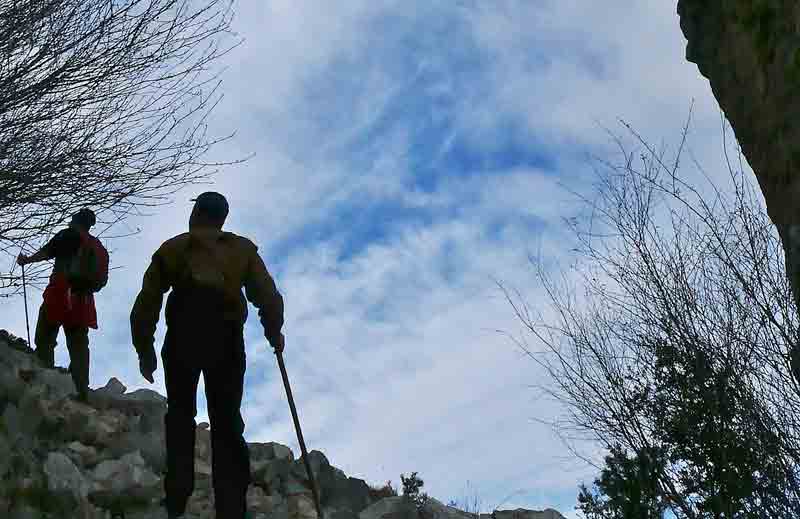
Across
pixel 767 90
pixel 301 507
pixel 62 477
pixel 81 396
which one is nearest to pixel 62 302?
pixel 81 396

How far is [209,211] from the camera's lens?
17.4 ft

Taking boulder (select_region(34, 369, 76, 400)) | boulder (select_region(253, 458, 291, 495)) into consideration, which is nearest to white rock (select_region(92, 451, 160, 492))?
boulder (select_region(253, 458, 291, 495))

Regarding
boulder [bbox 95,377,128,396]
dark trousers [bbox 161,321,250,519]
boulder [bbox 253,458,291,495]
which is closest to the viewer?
dark trousers [bbox 161,321,250,519]

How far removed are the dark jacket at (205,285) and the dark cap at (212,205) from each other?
0.34 ft

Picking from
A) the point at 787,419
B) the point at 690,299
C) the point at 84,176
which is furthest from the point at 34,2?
the point at 787,419

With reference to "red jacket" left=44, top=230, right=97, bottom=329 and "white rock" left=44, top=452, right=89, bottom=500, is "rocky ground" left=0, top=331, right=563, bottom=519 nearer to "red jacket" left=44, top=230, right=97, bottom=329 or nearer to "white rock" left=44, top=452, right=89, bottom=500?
"white rock" left=44, top=452, right=89, bottom=500

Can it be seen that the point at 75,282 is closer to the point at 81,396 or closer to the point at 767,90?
the point at 81,396

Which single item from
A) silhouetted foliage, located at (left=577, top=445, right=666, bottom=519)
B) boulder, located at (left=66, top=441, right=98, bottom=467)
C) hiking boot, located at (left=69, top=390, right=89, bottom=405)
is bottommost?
silhouetted foliage, located at (left=577, top=445, right=666, bottom=519)

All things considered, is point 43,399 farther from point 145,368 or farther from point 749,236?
point 749,236

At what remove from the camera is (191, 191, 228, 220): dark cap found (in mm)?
5305

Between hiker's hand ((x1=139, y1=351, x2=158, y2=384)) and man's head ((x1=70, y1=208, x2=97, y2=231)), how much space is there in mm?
3236

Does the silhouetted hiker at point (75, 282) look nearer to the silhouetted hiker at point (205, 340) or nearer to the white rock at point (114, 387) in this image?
the white rock at point (114, 387)

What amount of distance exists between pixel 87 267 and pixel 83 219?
0.44 meters

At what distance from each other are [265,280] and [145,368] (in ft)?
2.80
